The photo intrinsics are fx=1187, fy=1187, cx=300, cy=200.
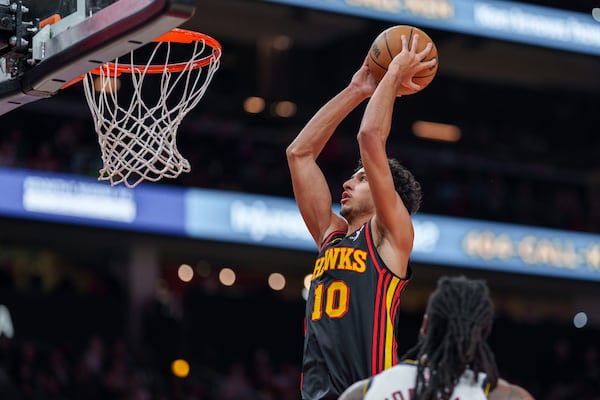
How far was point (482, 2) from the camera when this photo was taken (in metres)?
14.7

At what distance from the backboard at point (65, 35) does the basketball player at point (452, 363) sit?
147cm

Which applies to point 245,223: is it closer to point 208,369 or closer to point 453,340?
point 208,369

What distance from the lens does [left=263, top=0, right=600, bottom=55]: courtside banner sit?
13992 mm

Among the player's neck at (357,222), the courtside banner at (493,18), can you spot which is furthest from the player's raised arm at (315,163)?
the courtside banner at (493,18)

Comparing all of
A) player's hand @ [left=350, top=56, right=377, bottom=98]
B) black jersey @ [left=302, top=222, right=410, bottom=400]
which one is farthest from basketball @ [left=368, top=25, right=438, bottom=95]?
black jersey @ [left=302, top=222, right=410, bottom=400]

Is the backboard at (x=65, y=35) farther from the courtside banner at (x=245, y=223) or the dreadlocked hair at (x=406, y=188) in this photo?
the courtside banner at (x=245, y=223)

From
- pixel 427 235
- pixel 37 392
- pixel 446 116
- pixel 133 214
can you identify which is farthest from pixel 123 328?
pixel 446 116

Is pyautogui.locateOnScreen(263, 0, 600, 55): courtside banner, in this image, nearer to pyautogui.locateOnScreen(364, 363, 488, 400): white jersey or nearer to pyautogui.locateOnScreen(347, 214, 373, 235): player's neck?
pyautogui.locateOnScreen(347, 214, 373, 235): player's neck

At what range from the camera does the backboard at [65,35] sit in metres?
4.42

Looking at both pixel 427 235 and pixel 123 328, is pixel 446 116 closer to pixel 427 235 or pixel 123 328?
pixel 427 235

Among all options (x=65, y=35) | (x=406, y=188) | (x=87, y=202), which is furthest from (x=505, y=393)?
(x=87, y=202)

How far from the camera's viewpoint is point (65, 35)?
493cm

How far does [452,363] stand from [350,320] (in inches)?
52.7

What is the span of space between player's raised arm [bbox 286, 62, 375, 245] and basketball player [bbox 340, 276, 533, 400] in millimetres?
1768
